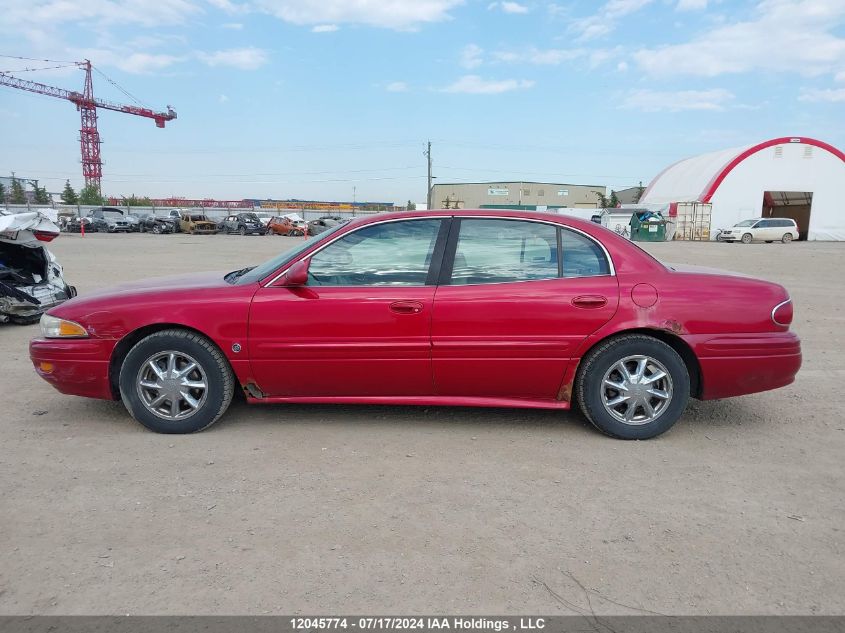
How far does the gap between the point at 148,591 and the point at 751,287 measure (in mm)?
3735

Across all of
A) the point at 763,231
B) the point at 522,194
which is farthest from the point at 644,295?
the point at 522,194

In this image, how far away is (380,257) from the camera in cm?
395

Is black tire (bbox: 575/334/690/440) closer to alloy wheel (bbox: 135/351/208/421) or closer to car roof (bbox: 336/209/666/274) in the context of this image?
car roof (bbox: 336/209/666/274)

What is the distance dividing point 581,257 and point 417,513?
1984 millimetres

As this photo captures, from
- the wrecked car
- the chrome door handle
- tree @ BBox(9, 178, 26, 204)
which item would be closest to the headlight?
the chrome door handle

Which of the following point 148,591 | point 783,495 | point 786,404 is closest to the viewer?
point 148,591

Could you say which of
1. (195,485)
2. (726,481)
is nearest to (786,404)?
(726,481)

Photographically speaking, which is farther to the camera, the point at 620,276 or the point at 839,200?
the point at 839,200

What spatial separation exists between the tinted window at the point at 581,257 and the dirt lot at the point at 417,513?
108cm

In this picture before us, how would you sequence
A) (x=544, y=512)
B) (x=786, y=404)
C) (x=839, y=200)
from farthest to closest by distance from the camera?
(x=839, y=200) → (x=786, y=404) → (x=544, y=512)

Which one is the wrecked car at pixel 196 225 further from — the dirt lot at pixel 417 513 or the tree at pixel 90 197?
the tree at pixel 90 197

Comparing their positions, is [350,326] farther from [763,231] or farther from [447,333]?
[763,231]
